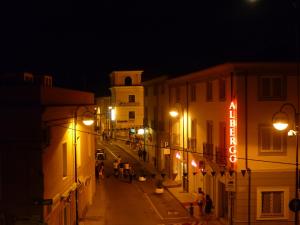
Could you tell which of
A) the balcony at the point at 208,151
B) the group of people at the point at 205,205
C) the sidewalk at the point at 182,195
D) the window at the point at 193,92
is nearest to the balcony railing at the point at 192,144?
the balcony at the point at 208,151

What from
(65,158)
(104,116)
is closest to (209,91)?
(65,158)

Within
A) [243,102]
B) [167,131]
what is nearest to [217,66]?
[243,102]

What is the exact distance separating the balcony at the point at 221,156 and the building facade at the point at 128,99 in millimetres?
43852

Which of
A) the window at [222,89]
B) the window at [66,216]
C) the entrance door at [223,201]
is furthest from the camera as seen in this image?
the entrance door at [223,201]

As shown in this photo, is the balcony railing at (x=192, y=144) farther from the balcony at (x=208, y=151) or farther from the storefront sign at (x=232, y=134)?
the storefront sign at (x=232, y=134)

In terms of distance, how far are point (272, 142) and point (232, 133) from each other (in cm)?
206

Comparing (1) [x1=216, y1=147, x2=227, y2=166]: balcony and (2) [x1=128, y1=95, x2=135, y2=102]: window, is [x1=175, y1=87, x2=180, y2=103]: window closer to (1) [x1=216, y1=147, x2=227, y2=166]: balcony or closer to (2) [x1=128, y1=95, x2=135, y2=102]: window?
(1) [x1=216, y1=147, x2=227, y2=166]: balcony

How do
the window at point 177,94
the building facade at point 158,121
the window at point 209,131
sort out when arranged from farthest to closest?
the building facade at point 158,121 → the window at point 177,94 → the window at point 209,131

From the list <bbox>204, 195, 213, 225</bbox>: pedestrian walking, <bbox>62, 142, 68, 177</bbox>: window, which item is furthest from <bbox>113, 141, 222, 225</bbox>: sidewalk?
<bbox>62, 142, 68, 177</bbox>: window

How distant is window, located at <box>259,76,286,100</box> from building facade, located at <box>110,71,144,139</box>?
46.7 metres

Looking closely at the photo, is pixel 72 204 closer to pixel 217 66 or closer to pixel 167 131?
pixel 217 66

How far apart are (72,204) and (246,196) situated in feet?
28.6

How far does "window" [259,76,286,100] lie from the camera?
23.4 meters

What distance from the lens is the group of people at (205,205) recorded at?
2650 cm
